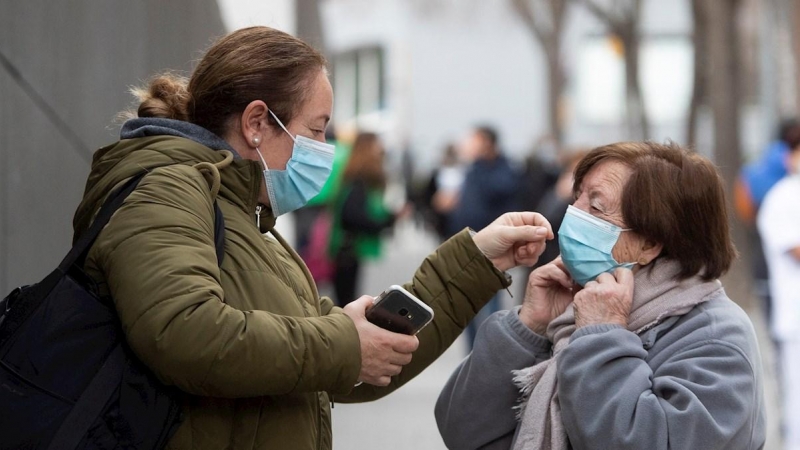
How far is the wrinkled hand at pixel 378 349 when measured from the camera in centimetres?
288

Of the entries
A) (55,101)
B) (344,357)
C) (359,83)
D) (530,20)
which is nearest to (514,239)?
(344,357)

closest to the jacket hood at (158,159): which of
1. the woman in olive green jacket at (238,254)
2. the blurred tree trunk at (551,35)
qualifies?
the woman in olive green jacket at (238,254)

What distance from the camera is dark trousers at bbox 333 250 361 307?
11188 mm

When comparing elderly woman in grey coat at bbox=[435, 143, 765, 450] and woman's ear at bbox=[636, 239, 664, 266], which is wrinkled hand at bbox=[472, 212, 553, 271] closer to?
elderly woman in grey coat at bbox=[435, 143, 765, 450]

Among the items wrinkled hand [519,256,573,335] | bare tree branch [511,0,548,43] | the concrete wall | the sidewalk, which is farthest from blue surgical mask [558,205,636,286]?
bare tree branch [511,0,548,43]

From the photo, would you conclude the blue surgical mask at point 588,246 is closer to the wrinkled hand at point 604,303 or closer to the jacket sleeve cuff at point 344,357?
the wrinkled hand at point 604,303

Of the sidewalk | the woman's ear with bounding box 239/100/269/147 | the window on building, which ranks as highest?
the woman's ear with bounding box 239/100/269/147

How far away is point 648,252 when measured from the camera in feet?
10.5

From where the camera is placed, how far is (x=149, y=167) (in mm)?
2801

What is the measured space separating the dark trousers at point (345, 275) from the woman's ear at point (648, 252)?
26.3 feet

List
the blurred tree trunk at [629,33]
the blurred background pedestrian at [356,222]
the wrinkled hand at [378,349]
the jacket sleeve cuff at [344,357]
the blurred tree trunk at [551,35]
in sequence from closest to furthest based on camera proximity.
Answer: the jacket sleeve cuff at [344,357]
the wrinkled hand at [378,349]
the blurred background pedestrian at [356,222]
the blurred tree trunk at [629,33]
the blurred tree trunk at [551,35]

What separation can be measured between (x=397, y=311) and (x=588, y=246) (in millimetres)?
557

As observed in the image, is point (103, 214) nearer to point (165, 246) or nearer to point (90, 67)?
point (165, 246)

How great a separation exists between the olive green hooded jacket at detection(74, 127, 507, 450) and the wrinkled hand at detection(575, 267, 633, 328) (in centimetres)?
60
